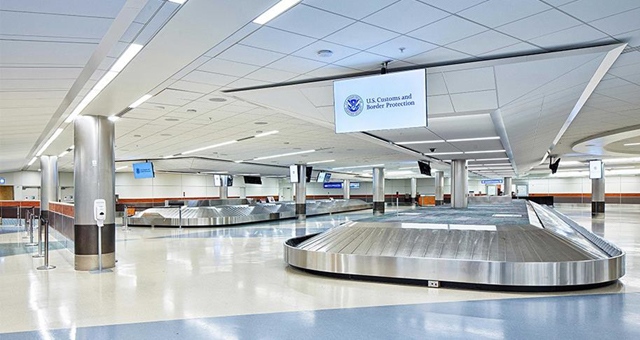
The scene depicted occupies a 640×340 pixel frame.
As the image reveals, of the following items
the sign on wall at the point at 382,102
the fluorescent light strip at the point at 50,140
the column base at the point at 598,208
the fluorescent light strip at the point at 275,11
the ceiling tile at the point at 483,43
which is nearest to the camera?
the fluorescent light strip at the point at 275,11

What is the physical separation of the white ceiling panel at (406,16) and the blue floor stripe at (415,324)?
3.74 metres

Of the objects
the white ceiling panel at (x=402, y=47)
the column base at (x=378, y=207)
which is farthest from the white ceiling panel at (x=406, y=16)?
the column base at (x=378, y=207)

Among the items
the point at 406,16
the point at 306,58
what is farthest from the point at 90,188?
the point at 406,16

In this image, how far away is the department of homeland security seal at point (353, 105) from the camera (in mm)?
7219

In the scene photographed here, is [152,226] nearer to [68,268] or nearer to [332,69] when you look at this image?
[68,268]

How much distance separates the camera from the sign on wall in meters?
6.75

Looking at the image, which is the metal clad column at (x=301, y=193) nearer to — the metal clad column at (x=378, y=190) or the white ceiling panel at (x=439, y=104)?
the metal clad column at (x=378, y=190)

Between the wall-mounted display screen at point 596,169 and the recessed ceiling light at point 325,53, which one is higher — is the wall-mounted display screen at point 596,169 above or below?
below

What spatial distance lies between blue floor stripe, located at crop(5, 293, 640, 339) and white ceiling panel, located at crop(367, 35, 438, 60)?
3774 mm

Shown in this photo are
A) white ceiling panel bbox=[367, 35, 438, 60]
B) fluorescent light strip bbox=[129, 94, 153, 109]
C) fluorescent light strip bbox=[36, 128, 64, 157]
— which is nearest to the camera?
white ceiling panel bbox=[367, 35, 438, 60]

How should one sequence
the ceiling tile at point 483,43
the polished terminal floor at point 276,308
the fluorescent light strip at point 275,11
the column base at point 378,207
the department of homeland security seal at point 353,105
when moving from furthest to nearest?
A: the column base at point 378,207 < the department of homeland security seal at point 353,105 < the ceiling tile at point 483,43 < the polished terminal floor at point 276,308 < the fluorescent light strip at point 275,11

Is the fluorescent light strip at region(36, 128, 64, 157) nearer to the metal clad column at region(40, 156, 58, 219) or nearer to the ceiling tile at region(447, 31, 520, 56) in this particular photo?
the metal clad column at region(40, 156, 58, 219)

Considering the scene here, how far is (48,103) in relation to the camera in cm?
925

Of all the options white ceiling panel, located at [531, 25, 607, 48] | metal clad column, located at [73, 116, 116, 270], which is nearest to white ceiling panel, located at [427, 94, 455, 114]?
white ceiling panel, located at [531, 25, 607, 48]
